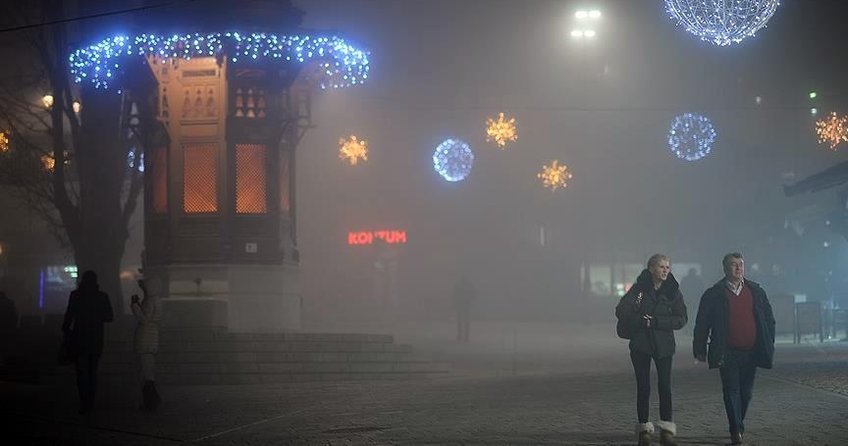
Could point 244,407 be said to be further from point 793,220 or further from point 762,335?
point 793,220

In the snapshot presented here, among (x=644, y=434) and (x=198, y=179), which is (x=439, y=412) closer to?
(x=644, y=434)

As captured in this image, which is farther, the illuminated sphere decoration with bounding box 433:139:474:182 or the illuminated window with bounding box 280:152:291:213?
the illuminated sphere decoration with bounding box 433:139:474:182

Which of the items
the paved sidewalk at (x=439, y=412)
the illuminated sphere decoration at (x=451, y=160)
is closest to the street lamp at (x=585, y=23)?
the illuminated sphere decoration at (x=451, y=160)

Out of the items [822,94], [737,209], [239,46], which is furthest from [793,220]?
[239,46]

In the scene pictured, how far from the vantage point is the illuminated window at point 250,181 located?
993 inches

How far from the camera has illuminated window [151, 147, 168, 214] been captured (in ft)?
83.6

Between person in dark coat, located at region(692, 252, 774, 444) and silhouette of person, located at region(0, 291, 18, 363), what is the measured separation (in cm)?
1957

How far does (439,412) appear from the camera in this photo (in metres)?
14.8

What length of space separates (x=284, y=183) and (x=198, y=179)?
1.93 meters

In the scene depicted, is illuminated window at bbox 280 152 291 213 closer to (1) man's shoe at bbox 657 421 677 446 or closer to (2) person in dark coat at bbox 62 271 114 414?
(2) person in dark coat at bbox 62 271 114 414

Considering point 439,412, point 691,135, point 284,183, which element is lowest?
point 439,412

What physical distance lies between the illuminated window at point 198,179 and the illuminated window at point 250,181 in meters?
0.61

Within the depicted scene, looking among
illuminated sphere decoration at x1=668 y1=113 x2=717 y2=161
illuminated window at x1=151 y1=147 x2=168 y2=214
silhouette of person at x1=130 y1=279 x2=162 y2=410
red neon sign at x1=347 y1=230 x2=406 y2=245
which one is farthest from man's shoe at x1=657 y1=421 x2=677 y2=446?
red neon sign at x1=347 y1=230 x2=406 y2=245

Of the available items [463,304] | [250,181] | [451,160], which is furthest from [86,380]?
[451,160]
